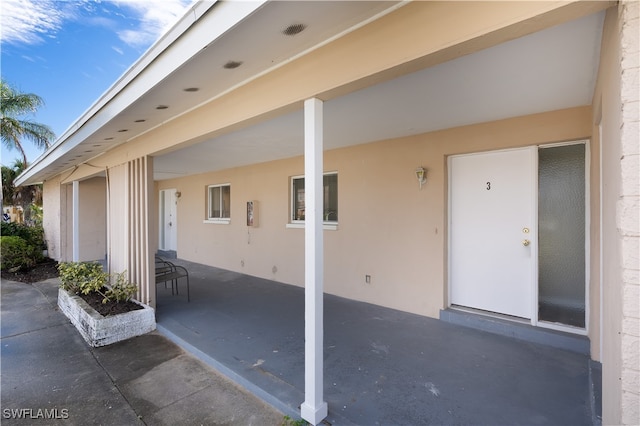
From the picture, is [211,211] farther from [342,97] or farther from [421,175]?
[342,97]

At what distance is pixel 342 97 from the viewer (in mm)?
2979

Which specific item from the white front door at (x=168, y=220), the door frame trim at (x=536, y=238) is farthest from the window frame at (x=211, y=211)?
the door frame trim at (x=536, y=238)

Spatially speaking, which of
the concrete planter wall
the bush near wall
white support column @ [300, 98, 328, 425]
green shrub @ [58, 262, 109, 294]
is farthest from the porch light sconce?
the bush near wall

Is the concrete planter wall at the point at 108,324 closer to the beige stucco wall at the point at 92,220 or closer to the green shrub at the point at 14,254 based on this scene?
the beige stucco wall at the point at 92,220

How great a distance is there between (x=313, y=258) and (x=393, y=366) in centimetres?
157

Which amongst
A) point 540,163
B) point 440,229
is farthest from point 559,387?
point 540,163

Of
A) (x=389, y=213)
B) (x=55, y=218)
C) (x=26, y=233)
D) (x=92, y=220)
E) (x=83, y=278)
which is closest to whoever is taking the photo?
(x=389, y=213)

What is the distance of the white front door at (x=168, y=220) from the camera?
32.7ft

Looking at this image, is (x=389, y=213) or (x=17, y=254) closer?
(x=389, y=213)

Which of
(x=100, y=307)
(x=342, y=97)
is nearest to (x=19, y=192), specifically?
(x=100, y=307)

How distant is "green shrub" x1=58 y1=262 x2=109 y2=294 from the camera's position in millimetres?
4556

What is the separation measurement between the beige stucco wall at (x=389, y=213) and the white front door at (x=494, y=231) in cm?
21

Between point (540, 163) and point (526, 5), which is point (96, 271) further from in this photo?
point (540, 163)

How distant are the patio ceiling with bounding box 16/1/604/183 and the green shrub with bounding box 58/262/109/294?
2119mm
